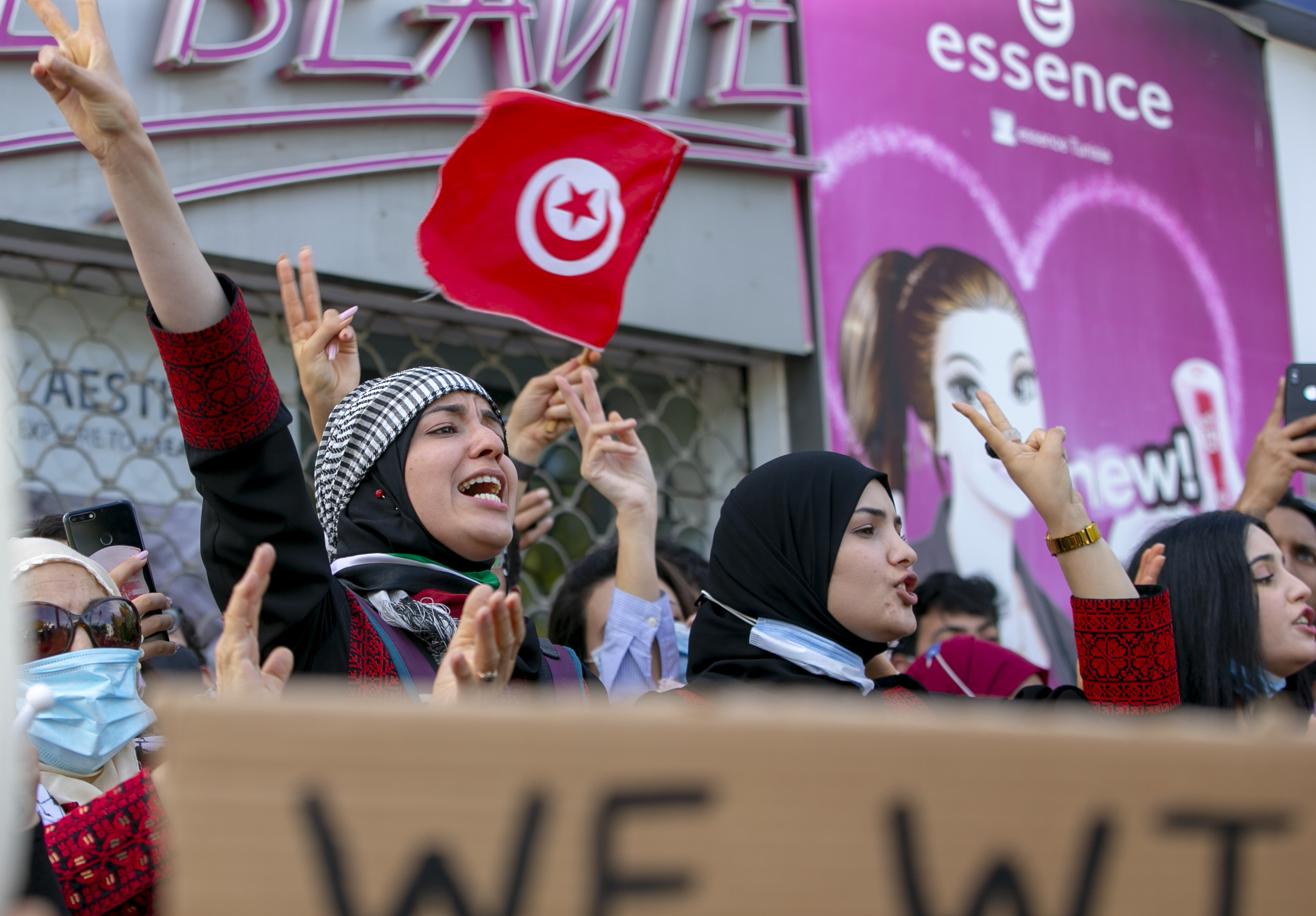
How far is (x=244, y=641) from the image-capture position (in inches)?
50.8

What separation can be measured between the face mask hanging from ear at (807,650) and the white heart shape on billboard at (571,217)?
1.09m

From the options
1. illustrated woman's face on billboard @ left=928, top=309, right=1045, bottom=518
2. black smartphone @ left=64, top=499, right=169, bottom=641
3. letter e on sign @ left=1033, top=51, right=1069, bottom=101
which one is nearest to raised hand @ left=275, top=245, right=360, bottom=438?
black smartphone @ left=64, top=499, right=169, bottom=641

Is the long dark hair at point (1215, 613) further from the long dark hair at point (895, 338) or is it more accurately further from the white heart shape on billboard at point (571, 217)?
the long dark hair at point (895, 338)

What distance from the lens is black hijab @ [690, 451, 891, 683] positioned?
2.31 m

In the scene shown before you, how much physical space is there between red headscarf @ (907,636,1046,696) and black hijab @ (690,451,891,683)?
111cm

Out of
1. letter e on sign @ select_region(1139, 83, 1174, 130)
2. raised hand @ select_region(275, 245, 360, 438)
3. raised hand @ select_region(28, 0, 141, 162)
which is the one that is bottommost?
raised hand @ select_region(275, 245, 360, 438)

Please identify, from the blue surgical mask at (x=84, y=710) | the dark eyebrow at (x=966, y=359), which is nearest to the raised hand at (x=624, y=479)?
the blue surgical mask at (x=84, y=710)

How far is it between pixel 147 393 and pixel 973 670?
8.31ft

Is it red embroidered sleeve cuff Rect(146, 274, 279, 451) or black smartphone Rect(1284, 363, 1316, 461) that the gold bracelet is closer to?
red embroidered sleeve cuff Rect(146, 274, 279, 451)

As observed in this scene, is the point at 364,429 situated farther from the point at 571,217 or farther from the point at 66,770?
the point at 571,217

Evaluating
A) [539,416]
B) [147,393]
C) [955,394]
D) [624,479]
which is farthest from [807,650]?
[955,394]

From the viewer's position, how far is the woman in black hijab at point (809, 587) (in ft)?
7.48

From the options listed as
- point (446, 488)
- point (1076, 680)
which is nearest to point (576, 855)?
point (446, 488)

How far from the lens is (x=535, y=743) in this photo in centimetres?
76
